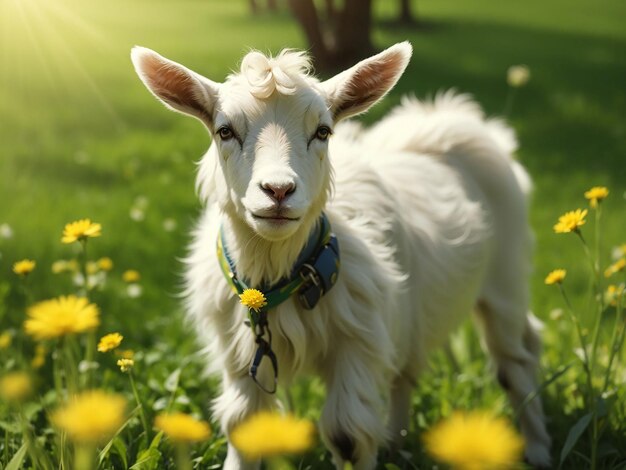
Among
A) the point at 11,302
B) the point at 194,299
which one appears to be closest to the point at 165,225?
the point at 11,302

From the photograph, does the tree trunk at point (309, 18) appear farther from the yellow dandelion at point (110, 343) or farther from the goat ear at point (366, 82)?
the yellow dandelion at point (110, 343)

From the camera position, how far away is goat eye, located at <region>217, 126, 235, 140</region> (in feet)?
9.70

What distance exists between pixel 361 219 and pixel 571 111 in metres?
9.68

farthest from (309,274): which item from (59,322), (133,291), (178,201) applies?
(178,201)

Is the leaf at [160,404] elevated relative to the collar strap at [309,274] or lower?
lower

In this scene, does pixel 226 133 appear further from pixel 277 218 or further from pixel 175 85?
pixel 277 218

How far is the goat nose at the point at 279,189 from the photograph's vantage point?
264cm

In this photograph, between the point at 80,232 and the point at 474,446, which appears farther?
the point at 80,232

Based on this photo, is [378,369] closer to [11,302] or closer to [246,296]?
[246,296]

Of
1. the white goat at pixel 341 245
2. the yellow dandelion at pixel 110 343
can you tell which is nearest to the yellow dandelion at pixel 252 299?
the white goat at pixel 341 245

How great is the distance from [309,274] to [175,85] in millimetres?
850

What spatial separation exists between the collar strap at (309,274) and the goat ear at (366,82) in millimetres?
448

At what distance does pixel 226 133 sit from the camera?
2967 mm

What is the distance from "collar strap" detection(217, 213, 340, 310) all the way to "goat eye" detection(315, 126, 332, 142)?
340 mm
